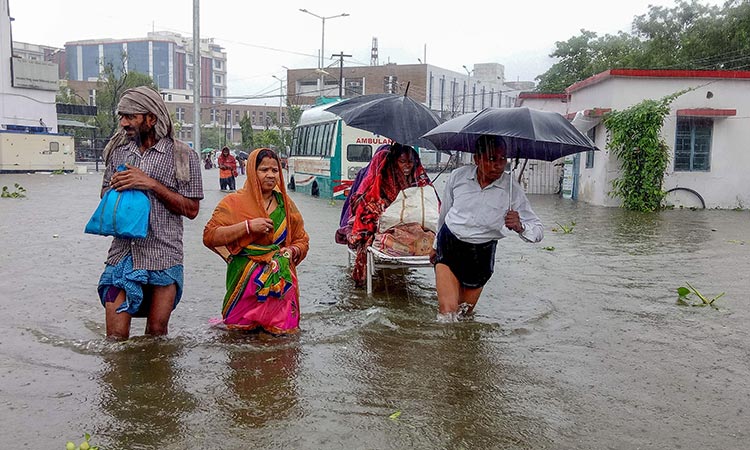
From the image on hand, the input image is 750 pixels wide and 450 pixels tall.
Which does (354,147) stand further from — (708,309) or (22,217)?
(708,309)

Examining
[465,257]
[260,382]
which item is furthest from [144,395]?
[465,257]

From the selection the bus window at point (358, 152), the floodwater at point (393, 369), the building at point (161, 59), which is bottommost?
the floodwater at point (393, 369)

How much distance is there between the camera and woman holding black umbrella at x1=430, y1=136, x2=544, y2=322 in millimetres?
5434

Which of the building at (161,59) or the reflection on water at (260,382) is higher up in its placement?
the building at (161,59)

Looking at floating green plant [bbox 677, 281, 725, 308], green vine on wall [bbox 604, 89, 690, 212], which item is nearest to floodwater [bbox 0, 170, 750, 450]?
floating green plant [bbox 677, 281, 725, 308]

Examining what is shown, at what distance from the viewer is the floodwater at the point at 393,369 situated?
3.71 m

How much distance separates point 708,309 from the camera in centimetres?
686

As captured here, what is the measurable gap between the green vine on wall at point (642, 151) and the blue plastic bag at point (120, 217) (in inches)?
639

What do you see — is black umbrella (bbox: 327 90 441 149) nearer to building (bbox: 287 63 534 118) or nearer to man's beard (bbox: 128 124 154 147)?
man's beard (bbox: 128 124 154 147)

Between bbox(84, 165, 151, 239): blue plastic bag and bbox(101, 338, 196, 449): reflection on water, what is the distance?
912 millimetres

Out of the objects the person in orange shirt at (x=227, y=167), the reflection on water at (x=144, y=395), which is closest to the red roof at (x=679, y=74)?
the person in orange shirt at (x=227, y=167)

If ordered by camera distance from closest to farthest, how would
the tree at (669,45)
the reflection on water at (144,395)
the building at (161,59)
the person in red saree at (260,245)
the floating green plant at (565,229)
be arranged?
the reflection on water at (144,395) < the person in red saree at (260,245) < the floating green plant at (565,229) < the tree at (669,45) < the building at (161,59)

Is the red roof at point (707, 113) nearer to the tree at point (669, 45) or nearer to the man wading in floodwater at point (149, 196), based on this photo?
the tree at point (669, 45)

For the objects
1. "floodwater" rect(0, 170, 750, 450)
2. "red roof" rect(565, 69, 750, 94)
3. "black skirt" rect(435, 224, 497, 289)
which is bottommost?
"floodwater" rect(0, 170, 750, 450)
